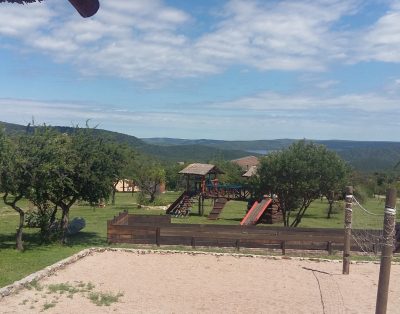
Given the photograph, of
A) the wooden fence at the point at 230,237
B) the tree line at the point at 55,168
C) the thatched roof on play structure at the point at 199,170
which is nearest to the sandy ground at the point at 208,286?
the wooden fence at the point at 230,237

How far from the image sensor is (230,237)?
18141 mm

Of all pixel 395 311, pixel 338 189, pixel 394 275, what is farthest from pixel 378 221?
pixel 395 311

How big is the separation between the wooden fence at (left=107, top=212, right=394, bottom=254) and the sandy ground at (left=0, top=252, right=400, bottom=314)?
1.62 m

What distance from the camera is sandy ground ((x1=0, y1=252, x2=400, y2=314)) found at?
1015 centimetres

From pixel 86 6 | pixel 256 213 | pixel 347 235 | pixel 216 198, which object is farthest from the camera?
pixel 216 198

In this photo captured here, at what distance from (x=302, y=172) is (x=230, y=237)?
6.54 meters

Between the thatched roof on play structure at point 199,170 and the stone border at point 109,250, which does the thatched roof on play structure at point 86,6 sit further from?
the thatched roof on play structure at point 199,170

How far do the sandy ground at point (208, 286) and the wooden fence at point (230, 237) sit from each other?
162 cm

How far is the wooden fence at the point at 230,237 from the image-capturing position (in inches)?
703

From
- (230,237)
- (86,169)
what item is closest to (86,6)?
(86,169)

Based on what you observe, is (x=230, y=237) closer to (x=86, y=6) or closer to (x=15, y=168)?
(x=15, y=168)

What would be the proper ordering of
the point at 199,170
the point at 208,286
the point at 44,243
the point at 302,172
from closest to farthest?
the point at 208,286 < the point at 44,243 < the point at 302,172 < the point at 199,170

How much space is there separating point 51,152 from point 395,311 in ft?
38.6

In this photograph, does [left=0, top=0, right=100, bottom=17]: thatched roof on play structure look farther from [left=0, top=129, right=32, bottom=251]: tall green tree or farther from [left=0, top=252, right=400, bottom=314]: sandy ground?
[left=0, top=129, right=32, bottom=251]: tall green tree
